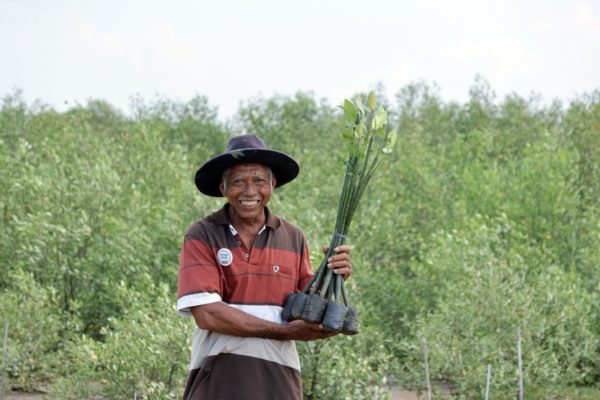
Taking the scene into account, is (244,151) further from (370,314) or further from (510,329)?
(370,314)

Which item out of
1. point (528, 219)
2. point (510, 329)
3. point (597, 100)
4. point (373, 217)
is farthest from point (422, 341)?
point (597, 100)

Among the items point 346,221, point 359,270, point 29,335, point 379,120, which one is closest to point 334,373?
point 29,335

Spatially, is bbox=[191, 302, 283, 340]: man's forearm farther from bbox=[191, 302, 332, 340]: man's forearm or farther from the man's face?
the man's face

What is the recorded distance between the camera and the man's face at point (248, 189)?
4168 mm

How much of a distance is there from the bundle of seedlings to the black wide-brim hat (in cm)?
27

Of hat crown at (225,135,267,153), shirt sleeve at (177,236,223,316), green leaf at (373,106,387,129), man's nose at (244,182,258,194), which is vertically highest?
green leaf at (373,106,387,129)

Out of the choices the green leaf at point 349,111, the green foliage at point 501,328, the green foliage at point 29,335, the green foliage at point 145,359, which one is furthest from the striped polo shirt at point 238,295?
the green foliage at point 29,335

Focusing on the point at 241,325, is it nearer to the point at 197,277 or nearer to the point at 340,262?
the point at 197,277

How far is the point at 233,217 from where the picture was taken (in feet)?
13.9

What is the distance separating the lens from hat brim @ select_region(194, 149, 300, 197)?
417cm

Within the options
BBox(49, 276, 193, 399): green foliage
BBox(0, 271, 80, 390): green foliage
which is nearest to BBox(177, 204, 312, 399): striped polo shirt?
BBox(49, 276, 193, 399): green foliage

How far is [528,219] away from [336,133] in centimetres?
1392

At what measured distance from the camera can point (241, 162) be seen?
4.21 metres

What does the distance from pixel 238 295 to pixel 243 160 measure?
572 millimetres
